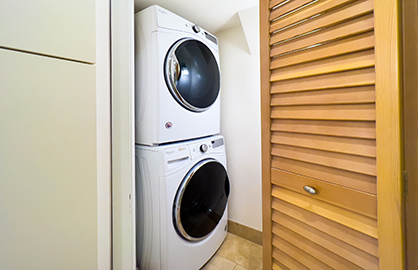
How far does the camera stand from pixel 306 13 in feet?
1.80

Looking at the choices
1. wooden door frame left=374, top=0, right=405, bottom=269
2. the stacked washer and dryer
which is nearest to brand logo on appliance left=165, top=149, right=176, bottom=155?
the stacked washer and dryer

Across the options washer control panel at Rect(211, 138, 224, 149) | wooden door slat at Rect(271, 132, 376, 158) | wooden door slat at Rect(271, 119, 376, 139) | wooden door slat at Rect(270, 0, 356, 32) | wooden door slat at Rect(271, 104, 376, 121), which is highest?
wooden door slat at Rect(270, 0, 356, 32)

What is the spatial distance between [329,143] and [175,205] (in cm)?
89

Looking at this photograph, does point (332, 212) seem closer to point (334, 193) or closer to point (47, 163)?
point (334, 193)

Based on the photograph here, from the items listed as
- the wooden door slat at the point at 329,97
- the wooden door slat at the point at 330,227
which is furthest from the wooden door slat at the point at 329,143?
the wooden door slat at the point at 330,227

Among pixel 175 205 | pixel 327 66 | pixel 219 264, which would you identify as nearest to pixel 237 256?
pixel 219 264

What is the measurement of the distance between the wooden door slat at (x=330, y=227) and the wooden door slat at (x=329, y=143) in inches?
9.0

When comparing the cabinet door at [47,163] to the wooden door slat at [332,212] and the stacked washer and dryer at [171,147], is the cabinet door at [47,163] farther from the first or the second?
the wooden door slat at [332,212]

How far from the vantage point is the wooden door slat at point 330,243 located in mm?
466

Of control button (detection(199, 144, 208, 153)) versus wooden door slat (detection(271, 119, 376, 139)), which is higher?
wooden door slat (detection(271, 119, 376, 139))

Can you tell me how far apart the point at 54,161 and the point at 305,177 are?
101 centimetres

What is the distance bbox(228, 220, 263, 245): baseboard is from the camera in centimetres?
157

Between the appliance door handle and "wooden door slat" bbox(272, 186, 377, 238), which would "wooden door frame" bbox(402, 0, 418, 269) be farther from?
the appliance door handle

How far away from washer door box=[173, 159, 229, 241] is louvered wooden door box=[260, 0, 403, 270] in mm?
562
